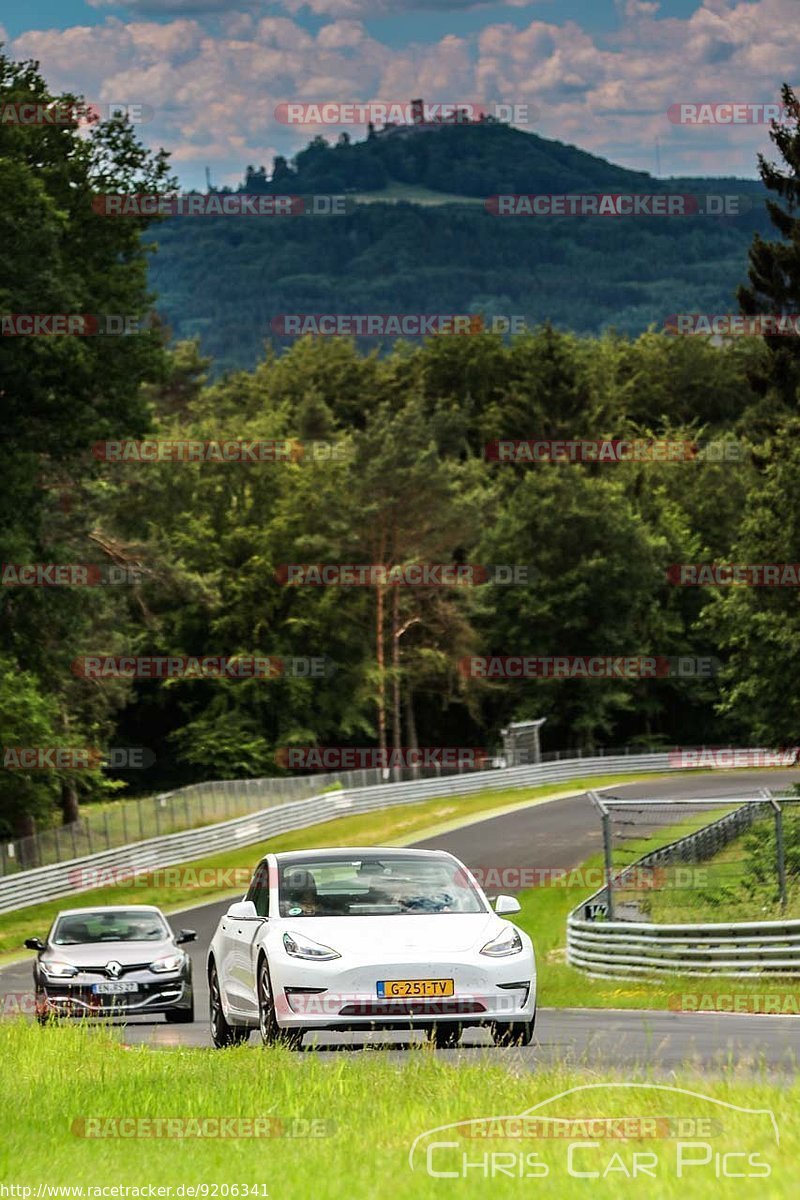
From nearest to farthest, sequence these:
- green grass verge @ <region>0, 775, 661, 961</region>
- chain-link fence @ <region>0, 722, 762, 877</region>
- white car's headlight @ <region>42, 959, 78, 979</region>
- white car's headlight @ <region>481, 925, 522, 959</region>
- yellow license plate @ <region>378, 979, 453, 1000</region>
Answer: yellow license plate @ <region>378, 979, 453, 1000</region> → white car's headlight @ <region>481, 925, 522, 959</region> → white car's headlight @ <region>42, 959, 78, 979</region> → green grass verge @ <region>0, 775, 661, 961</region> → chain-link fence @ <region>0, 722, 762, 877</region>

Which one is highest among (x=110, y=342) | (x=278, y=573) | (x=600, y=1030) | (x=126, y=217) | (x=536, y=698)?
(x=126, y=217)

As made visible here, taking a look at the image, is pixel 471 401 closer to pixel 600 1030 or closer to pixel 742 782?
pixel 742 782

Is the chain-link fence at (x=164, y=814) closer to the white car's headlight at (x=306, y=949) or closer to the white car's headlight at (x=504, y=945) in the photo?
the white car's headlight at (x=306, y=949)

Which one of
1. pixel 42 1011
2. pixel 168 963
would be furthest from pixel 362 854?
pixel 168 963

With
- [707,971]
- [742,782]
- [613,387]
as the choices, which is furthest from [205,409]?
[707,971]

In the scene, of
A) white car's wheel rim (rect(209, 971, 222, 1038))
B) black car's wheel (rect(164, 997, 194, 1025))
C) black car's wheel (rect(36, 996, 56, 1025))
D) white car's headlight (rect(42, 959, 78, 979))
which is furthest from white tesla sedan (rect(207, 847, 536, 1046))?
black car's wheel (rect(164, 997, 194, 1025))

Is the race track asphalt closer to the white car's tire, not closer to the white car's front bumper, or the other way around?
the white car's tire

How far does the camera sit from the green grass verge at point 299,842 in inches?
1796

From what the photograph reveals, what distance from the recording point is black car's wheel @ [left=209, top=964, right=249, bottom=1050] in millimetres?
15484

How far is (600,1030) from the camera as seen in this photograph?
661 inches

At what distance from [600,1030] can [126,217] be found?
1218 inches

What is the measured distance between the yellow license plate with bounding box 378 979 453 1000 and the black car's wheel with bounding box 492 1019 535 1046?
649mm

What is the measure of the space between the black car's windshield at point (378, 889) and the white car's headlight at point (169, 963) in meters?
7.46

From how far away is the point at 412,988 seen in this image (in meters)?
13.4
